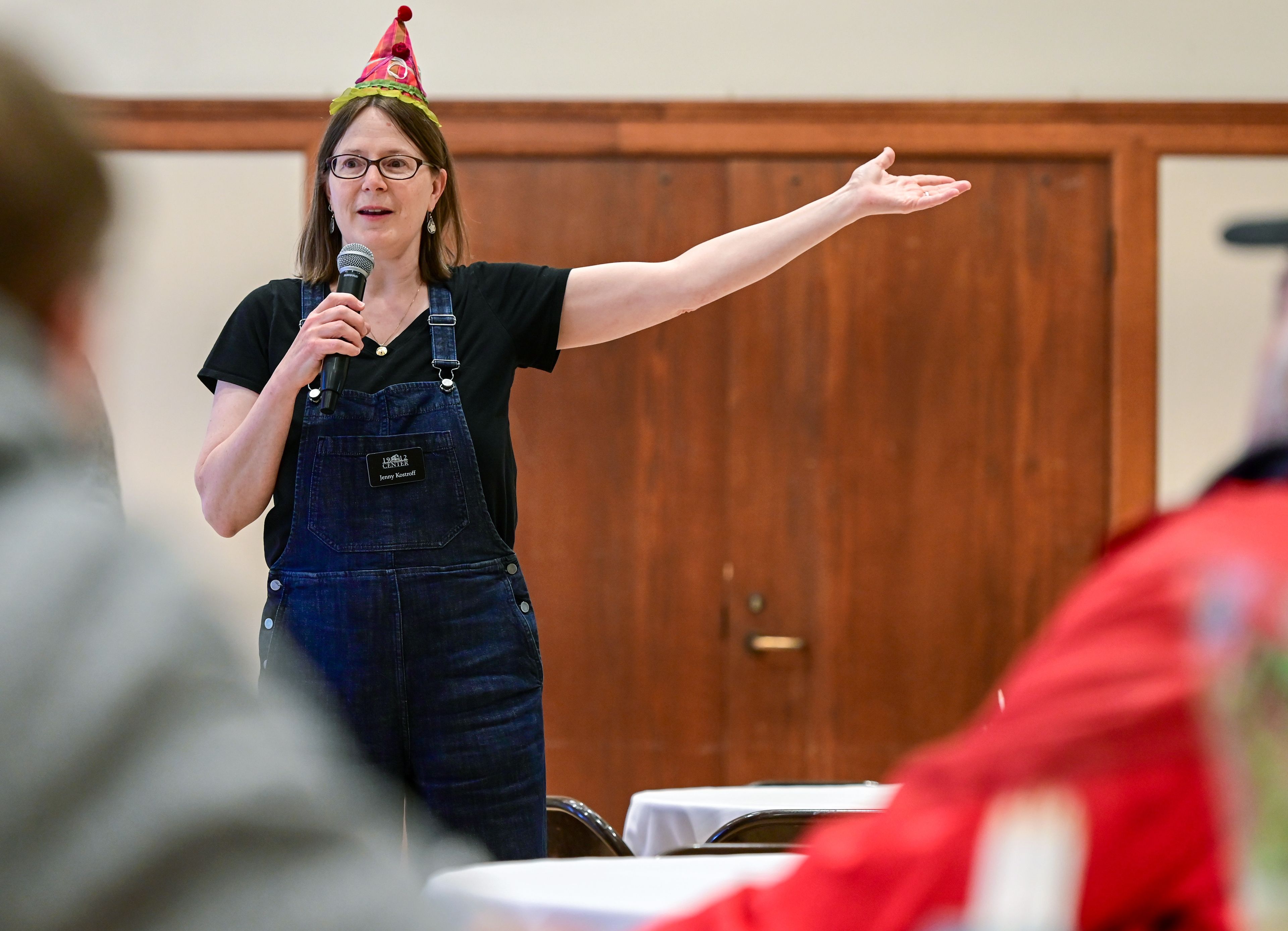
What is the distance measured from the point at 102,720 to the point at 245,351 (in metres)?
1.61

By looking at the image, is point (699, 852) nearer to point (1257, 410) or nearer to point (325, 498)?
point (325, 498)

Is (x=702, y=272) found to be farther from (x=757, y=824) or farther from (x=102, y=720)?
(x=102, y=720)

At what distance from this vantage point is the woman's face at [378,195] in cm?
209

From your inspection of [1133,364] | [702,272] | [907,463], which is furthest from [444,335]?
[1133,364]

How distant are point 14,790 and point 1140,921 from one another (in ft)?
1.74

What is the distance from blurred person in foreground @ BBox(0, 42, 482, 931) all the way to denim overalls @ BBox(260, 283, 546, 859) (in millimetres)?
1281

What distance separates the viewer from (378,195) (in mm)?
2090

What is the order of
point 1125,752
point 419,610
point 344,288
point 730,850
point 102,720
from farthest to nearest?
point 344,288 < point 419,610 < point 730,850 < point 1125,752 < point 102,720

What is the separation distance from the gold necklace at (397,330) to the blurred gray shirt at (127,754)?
147 centimetres

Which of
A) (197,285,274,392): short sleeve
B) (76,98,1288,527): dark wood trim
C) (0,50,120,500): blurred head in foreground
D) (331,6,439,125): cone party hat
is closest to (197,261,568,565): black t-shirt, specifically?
(197,285,274,392): short sleeve

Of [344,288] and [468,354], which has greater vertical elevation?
[344,288]

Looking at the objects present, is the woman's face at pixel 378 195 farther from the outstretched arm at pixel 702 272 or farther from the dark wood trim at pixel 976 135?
the dark wood trim at pixel 976 135

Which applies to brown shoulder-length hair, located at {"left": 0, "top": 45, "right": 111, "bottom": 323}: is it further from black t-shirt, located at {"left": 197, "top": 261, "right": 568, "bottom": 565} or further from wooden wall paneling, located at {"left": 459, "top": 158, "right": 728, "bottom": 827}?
wooden wall paneling, located at {"left": 459, "top": 158, "right": 728, "bottom": 827}

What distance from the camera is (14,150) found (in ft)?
1.87
